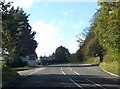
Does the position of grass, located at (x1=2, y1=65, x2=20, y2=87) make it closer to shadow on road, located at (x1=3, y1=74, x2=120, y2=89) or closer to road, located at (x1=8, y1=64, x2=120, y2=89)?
shadow on road, located at (x1=3, y1=74, x2=120, y2=89)

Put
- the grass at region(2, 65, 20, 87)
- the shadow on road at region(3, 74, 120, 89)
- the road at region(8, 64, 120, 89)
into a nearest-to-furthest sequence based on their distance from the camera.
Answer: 1. the shadow on road at region(3, 74, 120, 89)
2. the road at region(8, 64, 120, 89)
3. the grass at region(2, 65, 20, 87)

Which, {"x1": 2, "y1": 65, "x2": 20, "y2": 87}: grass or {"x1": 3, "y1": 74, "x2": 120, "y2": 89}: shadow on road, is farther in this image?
{"x1": 2, "y1": 65, "x2": 20, "y2": 87}: grass

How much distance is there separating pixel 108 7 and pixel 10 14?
402 inches

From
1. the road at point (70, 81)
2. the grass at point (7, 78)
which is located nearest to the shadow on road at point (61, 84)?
the road at point (70, 81)

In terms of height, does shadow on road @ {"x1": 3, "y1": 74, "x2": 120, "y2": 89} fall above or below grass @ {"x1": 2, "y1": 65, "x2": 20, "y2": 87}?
below

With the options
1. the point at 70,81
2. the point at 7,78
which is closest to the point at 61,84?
the point at 70,81

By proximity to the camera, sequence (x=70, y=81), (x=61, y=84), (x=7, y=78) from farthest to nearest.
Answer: (x=70, y=81) → (x=7, y=78) → (x=61, y=84)

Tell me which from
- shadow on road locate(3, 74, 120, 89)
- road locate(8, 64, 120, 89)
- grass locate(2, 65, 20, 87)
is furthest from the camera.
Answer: grass locate(2, 65, 20, 87)

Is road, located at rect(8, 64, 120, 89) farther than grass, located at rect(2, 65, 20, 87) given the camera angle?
No

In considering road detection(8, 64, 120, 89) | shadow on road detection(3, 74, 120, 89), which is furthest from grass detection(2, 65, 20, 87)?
road detection(8, 64, 120, 89)

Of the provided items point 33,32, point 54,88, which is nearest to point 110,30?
point 54,88

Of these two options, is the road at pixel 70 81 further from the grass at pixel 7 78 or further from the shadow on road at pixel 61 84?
the grass at pixel 7 78

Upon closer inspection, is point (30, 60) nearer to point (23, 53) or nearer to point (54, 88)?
point (23, 53)

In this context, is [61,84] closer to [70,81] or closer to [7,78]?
[70,81]
